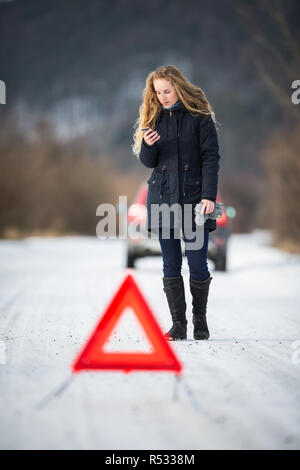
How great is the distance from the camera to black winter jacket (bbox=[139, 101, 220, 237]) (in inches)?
143

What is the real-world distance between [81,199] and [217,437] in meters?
37.4

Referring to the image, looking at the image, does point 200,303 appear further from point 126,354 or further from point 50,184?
point 50,184

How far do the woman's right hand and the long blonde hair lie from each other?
270mm

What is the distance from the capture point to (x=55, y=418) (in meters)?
2.23

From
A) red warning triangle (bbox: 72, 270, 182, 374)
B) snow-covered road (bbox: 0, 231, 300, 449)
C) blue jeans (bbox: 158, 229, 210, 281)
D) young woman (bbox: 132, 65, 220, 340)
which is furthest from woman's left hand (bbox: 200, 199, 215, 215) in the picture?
red warning triangle (bbox: 72, 270, 182, 374)

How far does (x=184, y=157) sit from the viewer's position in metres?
3.65

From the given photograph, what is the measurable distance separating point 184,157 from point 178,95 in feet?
1.32

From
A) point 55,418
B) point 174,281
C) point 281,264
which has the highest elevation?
point 174,281

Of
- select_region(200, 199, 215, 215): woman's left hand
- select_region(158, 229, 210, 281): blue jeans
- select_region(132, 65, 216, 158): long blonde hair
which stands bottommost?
select_region(158, 229, 210, 281): blue jeans

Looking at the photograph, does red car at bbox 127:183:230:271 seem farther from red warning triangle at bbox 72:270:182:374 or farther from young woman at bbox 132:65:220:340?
red warning triangle at bbox 72:270:182:374

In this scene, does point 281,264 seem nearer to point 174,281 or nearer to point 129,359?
point 174,281

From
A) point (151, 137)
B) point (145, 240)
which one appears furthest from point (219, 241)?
point (151, 137)

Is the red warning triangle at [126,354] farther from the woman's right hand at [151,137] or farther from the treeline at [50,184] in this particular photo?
the treeline at [50,184]
